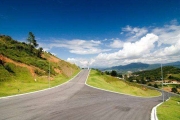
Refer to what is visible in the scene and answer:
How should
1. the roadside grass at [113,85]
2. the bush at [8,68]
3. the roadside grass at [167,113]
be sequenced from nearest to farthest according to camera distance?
the roadside grass at [167,113], the bush at [8,68], the roadside grass at [113,85]

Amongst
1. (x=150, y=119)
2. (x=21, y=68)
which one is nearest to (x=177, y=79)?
(x=21, y=68)

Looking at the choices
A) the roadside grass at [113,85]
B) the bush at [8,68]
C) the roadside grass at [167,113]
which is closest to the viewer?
the roadside grass at [167,113]

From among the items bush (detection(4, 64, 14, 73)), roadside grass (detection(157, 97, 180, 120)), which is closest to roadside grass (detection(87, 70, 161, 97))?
bush (detection(4, 64, 14, 73))

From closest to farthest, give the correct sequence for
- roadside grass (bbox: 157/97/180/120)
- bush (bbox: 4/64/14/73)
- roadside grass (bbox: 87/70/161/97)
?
roadside grass (bbox: 157/97/180/120)
bush (bbox: 4/64/14/73)
roadside grass (bbox: 87/70/161/97)

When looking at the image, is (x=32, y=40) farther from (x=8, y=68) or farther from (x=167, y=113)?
(x=167, y=113)

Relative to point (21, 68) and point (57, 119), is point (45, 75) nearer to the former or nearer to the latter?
point (21, 68)

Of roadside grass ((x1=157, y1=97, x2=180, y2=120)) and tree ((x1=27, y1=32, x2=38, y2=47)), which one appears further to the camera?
tree ((x1=27, y1=32, x2=38, y2=47))

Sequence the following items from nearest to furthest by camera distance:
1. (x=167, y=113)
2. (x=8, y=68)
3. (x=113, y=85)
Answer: (x=167, y=113) → (x=8, y=68) → (x=113, y=85)

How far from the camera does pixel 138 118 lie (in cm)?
1330

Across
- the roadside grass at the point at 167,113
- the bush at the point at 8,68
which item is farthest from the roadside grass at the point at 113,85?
the roadside grass at the point at 167,113

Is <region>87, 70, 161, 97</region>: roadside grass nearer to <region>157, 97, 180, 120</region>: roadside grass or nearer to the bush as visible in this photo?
the bush

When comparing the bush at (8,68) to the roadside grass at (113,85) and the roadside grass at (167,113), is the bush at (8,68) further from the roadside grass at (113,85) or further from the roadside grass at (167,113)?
the roadside grass at (167,113)

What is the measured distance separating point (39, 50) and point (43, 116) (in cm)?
6536

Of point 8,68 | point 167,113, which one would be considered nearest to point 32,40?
point 8,68
